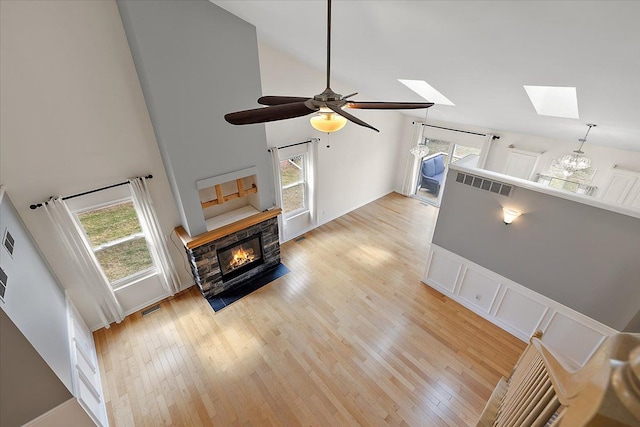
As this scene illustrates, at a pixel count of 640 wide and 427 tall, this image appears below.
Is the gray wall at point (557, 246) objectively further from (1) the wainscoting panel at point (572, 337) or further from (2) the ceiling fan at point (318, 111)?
(2) the ceiling fan at point (318, 111)

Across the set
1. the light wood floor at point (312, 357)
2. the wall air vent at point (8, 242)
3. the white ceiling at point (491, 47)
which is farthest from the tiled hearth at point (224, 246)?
the white ceiling at point (491, 47)

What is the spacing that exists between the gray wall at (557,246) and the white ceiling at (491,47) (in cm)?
109

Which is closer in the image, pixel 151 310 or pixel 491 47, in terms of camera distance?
pixel 491 47

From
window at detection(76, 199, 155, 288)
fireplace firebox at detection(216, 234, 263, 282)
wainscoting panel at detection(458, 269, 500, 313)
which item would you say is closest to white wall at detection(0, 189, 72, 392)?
window at detection(76, 199, 155, 288)

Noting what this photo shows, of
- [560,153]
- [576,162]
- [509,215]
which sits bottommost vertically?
[509,215]

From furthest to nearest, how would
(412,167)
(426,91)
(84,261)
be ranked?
(412,167) → (426,91) → (84,261)

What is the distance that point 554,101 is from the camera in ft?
10.5

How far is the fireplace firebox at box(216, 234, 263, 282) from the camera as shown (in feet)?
15.4

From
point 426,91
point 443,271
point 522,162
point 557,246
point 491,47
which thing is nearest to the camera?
point 491,47

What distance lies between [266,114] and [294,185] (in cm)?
411

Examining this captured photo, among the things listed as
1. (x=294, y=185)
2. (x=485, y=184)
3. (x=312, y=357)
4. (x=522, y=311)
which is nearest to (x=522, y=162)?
(x=485, y=184)

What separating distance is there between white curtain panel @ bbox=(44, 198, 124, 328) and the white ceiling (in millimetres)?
3120

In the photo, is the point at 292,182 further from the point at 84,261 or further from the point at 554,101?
the point at 554,101

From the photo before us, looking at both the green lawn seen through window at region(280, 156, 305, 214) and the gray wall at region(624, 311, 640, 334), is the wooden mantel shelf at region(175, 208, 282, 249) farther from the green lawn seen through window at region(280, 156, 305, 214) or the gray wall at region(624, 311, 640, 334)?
the gray wall at region(624, 311, 640, 334)
